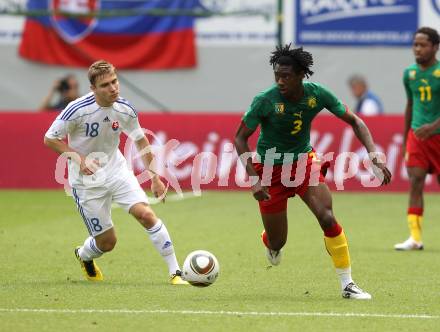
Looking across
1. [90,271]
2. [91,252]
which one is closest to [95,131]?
[91,252]

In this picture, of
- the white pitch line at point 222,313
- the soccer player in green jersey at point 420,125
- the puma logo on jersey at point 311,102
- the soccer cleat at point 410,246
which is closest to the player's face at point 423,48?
the soccer player in green jersey at point 420,125

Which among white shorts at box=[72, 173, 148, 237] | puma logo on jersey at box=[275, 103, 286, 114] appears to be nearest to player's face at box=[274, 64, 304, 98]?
puma logo on jersey at box=[275, 103, 286, 114]

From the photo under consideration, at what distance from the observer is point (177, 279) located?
404 inches

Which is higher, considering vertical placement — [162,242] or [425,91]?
[425,91]

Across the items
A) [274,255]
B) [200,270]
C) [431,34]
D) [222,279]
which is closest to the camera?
[200,270]

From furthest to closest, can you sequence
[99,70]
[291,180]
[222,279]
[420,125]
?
[420,125] → [222,279] → [99,70] → [291,180]

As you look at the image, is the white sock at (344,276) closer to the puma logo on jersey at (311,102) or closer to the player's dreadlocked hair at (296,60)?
the puma logo on jersey at (311,102)

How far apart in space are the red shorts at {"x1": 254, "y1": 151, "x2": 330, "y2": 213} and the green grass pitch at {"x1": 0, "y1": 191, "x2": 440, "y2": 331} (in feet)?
2.42

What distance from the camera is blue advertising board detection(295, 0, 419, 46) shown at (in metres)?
24.1

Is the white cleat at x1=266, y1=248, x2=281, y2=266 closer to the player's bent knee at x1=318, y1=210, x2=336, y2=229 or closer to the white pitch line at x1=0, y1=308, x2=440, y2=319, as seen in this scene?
the player's bent knee at x1=318, y1=210, x2=336, y2=229

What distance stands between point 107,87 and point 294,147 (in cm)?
177

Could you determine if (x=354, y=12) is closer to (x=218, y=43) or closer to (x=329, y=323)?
(x=218, y=43)

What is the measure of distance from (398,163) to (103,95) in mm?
10957

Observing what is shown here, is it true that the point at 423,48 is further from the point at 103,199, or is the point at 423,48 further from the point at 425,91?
the point at 103,199
